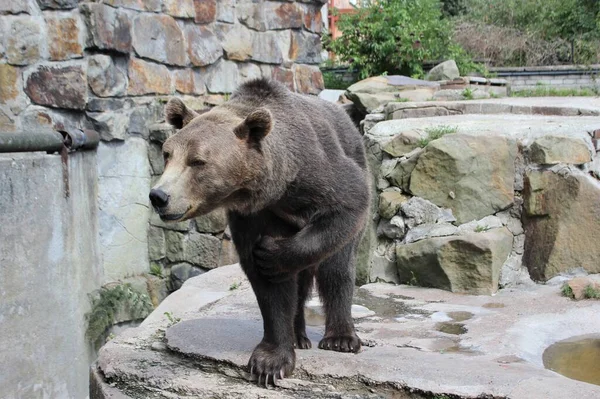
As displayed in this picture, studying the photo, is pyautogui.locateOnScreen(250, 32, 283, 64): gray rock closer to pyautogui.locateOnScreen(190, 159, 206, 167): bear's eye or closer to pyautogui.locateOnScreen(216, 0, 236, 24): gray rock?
pyautogui.locateOnScreen(216, 0, 236, 24): gray rock

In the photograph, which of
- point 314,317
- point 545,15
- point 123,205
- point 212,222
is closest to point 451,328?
point 314,317

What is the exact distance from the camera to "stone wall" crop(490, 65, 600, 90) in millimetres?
14609

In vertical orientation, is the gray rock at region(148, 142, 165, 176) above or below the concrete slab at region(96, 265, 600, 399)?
above

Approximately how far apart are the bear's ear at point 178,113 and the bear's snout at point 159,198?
638 mm

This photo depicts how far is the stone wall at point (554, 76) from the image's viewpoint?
47.9 ft

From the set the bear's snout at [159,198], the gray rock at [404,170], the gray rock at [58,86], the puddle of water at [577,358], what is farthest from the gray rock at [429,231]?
the bear's snout at [159,198]

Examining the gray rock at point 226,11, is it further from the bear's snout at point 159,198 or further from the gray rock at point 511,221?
the bear's snout at point 159,198

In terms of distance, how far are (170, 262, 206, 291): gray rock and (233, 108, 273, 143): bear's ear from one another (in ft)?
13.3

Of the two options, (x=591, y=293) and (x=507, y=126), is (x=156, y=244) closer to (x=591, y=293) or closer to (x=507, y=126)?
(x=507, y=126)

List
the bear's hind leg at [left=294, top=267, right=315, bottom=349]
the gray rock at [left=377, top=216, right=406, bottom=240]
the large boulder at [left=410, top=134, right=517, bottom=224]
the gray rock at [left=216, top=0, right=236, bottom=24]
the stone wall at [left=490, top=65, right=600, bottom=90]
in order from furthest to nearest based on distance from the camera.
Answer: the stone wall at [left=490, top=65, right=600, bottom=90]
the gray rock at [left=216, top=0, right=236, bottom=24]
the gray rock at [left=377, top=216, right=406, bottom=240]
the large boulder at [left=410, top=134, right=517, bottom=224]
the bear's hind leg at [left=294, top=267, right=315, bottom=349]

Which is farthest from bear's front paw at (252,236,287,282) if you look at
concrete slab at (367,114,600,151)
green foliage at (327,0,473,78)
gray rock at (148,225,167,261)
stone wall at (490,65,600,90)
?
stone wall at (490,65,600,90)

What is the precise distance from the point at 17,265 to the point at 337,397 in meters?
3.15

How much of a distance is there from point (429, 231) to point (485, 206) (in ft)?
1.59

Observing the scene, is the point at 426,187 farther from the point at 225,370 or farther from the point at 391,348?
the point at 225,370
